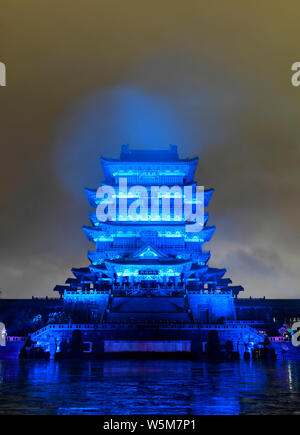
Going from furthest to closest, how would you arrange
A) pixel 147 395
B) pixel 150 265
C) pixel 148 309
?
pixel 150 265 → pixel 148 309 → pixel 147 395

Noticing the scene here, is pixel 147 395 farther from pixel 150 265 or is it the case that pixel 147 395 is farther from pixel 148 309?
pixel 150 265

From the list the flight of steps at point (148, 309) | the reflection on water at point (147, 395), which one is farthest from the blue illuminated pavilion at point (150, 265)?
the reflection on water at point (147, 395)

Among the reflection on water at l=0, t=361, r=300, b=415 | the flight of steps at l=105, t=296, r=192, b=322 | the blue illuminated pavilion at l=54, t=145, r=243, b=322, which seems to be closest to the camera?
the reflection on water at l=0, t=361, r=300, b=415

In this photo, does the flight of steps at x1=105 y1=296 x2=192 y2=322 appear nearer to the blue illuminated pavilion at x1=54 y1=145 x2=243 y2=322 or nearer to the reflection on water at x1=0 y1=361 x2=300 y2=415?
the blue illuminated pavilion at x1=54 y1=145 x2=243 y2=322

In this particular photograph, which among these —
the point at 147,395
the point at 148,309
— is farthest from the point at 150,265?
the point at 147,395

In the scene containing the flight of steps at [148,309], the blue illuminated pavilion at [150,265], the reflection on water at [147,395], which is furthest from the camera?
the blue illuminated pavilion at [150,265]

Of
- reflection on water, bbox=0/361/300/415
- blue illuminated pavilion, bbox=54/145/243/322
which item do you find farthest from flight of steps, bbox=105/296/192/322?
reflection on water, bbox=0/361/300/415

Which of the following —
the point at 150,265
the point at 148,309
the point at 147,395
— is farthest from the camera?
the point at 150,265

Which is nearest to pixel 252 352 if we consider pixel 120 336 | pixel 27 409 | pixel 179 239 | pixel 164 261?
pixel 120 336

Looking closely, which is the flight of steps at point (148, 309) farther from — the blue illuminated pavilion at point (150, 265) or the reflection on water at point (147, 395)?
the reflection on water at point (147, 395)

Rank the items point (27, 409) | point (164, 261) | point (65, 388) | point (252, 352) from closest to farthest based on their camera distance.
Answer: point (27, 409) < point (65, 388) < point (252, 352) < point (164, 261)
